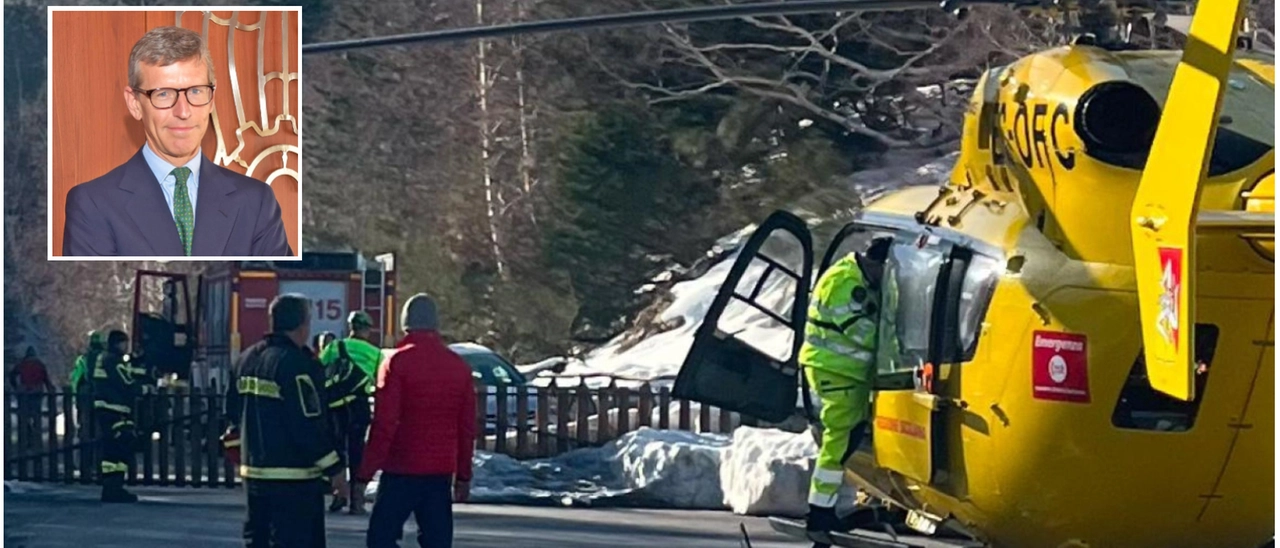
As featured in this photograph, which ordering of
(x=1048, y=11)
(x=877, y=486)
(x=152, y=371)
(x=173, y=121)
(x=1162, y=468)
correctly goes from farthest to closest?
(x=152, y=371), (x=173, y=121), (x=877, y=486), (x=1048, y=11), (x=1162, y=468)

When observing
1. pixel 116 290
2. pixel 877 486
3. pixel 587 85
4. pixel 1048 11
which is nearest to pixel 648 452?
pixel 877 486

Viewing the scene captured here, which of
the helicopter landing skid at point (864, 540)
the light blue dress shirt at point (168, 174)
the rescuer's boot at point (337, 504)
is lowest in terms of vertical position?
the rescuer's boot at point (337, 504)

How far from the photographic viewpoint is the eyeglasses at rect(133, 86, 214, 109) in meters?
11.1

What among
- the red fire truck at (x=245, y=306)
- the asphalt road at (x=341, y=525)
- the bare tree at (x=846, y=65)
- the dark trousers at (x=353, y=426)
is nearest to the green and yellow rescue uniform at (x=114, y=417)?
the asphalt road at (x=341, y=525)

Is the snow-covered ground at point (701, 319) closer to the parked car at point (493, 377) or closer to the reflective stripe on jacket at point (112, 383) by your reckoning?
the parked car at point (493, 377)

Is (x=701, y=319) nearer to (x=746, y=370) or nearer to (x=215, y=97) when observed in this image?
(x=215, y=97)

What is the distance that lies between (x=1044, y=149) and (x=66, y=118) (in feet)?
22.8

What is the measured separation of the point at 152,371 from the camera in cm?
1925

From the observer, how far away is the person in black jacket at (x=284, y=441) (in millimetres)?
8039

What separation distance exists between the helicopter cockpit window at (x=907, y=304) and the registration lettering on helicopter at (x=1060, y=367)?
703 mm

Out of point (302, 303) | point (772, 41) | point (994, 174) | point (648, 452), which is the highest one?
point (772, 41)

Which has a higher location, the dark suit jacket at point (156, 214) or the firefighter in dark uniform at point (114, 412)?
the dark suit jacket at point (156, 214)

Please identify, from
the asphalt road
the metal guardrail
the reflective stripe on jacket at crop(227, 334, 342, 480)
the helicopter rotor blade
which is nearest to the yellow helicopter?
the helicopter rotor blade

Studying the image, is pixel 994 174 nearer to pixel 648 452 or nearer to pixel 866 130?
Result: pixel 648 452
